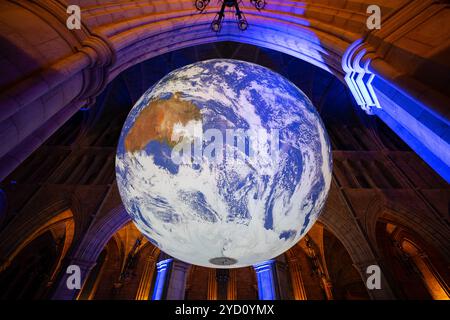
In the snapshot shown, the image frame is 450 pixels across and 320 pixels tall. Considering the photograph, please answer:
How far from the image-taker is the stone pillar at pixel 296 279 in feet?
29.2

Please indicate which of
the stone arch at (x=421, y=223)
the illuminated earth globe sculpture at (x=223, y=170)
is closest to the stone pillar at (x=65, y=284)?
the illuminated earth globe sculpture at (x=223, y=170)

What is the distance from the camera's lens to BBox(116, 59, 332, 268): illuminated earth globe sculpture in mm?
1698

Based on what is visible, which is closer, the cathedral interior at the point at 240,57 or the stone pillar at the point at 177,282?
the cathedral interior at the point at 240,57

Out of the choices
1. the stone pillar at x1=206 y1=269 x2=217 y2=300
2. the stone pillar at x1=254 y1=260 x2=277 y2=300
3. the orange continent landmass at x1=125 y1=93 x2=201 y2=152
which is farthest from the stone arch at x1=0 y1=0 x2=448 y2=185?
the stone pillar at x1=206 y1=269 x2=217 y2=300

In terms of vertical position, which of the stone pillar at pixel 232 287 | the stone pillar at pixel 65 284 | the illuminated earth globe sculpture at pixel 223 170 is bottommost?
the illuminated earth globe sculpture at pixel 223 170

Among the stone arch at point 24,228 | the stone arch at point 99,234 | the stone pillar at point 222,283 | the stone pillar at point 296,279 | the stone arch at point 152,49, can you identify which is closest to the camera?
the stone arch at point 152,49

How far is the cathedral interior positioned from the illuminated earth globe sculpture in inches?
54.8

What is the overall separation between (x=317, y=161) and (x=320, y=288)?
10.3m

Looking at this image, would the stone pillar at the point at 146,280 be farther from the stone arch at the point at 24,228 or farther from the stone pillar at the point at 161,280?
the stone arch at the point at 24,228

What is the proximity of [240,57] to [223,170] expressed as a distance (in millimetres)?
10179

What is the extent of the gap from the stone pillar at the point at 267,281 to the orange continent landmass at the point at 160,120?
509cm

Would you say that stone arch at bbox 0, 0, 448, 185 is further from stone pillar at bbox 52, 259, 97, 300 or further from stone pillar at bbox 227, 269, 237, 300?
stone pillar at bbox 227, 269, 237, 300

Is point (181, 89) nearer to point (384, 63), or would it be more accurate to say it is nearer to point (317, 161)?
point (317, 161)

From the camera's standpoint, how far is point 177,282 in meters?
5.88
